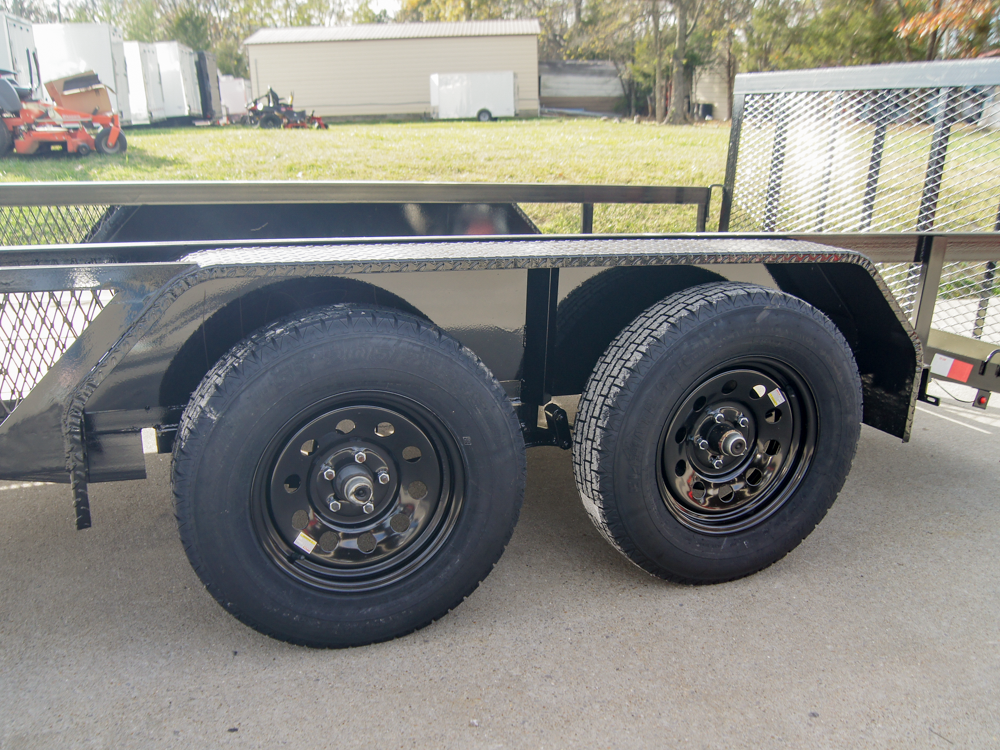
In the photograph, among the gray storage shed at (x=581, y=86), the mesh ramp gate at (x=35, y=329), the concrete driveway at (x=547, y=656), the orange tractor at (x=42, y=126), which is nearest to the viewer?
the concrete driveway at (x=547, y=656)

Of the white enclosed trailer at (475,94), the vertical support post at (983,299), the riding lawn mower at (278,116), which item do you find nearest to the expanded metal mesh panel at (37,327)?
the vertical support post at (983,299)

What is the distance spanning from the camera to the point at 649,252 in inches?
85.0

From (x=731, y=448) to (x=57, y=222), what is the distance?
3342 mm

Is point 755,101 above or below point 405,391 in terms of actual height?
above

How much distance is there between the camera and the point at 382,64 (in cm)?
3350

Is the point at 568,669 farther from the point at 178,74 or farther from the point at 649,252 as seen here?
the point at 178,74

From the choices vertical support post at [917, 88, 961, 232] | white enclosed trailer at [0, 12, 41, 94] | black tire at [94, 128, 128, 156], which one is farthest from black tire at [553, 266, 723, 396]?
white enclosed trailer at [0, 12, 41, 94]

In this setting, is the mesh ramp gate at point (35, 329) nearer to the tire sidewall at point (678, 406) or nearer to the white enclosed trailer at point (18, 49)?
the tire sidewall at point (678, 406)

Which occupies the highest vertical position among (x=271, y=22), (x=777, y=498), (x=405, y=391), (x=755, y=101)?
(x=271, y=22)

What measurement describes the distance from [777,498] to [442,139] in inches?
708

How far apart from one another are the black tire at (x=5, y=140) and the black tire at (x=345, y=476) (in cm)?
1447

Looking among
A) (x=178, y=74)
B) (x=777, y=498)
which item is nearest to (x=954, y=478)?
(x=777, y=498)

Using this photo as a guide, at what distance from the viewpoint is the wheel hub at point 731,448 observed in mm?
2299

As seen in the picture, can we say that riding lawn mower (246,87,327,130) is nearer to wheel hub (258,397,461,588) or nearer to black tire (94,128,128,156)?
black tire (94,128,128,156)
